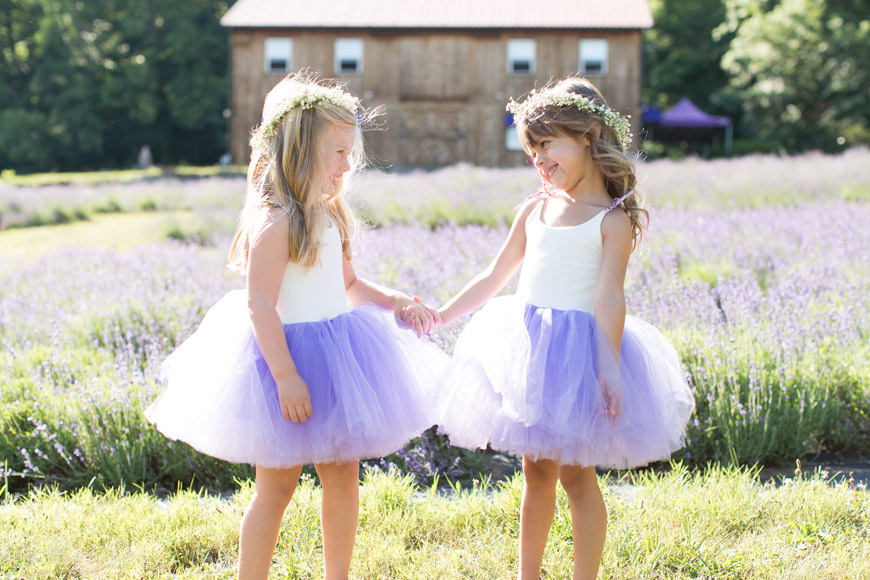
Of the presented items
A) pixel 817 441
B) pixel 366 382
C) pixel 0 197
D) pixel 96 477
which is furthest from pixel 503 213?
pixel 0 197

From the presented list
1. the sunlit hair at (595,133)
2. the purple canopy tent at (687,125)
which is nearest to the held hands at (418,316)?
the sunlit hair at (595,133)

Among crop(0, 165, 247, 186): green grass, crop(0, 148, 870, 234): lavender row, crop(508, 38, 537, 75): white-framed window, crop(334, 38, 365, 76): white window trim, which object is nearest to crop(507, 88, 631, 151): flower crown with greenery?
crop(0, 148, 870, 234): lavender row

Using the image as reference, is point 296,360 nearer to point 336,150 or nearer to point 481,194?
point 336,150

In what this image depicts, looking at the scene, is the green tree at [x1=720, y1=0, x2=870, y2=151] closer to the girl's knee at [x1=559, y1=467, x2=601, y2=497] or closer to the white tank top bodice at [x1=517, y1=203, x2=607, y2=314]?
the white tank top bodice at [x1=517, y1=203, x2=607, y2=314]

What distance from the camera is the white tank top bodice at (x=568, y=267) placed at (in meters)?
2.56

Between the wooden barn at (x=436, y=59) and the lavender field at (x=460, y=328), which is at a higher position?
the wooden barn at (x=436, y=59)

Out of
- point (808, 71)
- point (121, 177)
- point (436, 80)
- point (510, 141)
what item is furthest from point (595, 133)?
point (808, 71)

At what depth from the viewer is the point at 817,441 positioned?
394 centimetres

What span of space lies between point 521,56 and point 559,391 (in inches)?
930

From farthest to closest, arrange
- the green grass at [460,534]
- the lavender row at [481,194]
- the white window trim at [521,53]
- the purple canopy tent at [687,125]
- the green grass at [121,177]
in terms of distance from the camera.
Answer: the purple canopy tent at [687,125]
the white window trim at [521,53]
the green grass at [121,177]
the lavender row at [481,194]
the green grass at [460,534]

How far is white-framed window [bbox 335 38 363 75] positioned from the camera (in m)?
24.9

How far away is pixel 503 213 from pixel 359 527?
6.90 m

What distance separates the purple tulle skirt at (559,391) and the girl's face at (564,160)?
435 mm

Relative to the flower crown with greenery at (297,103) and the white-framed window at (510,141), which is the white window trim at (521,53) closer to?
the white-framed window at (510,141)
